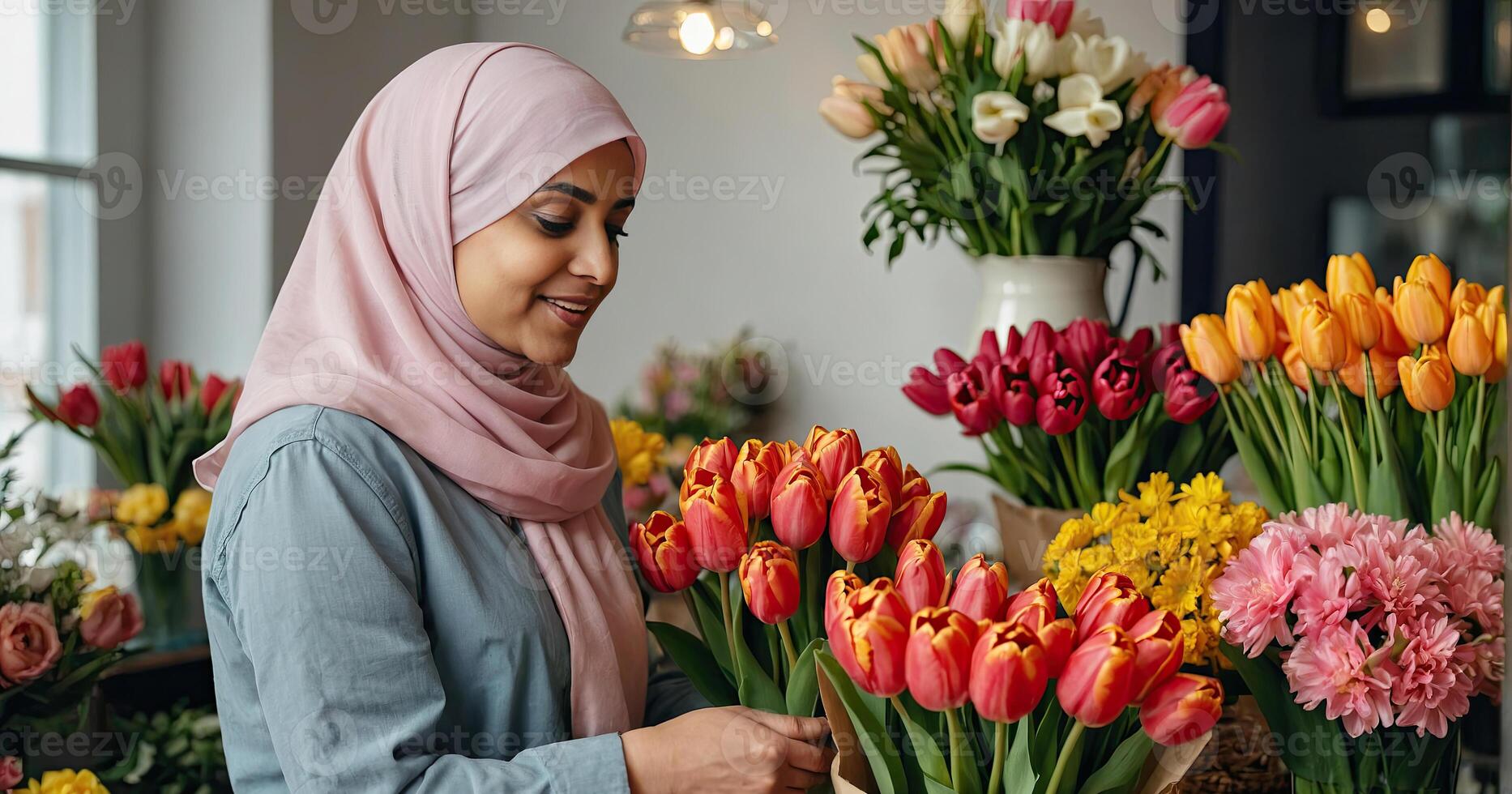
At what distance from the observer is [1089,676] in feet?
1.87

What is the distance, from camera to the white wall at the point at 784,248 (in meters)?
2.40

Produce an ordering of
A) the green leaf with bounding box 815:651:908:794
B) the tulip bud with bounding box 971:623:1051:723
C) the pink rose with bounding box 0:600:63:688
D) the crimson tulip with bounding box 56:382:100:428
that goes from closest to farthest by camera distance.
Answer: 1. the tulip bud with bounding box 971:623:1051:723
2. the green leaf with bounding box 815:651:908:794
3. the pink rose with bounding box 0:600:63:688
4. the crimson tulip with bounding box 56:382:100:428

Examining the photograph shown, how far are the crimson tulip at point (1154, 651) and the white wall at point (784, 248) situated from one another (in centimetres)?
176

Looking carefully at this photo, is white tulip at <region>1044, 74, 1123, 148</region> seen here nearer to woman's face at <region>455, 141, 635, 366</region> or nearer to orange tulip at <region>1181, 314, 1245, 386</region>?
orange tulip at <region>1181, 314, 1245, 386</region>

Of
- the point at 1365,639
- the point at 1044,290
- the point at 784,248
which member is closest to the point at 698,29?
the point at 784,248

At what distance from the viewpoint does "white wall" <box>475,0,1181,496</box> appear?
2400 mm

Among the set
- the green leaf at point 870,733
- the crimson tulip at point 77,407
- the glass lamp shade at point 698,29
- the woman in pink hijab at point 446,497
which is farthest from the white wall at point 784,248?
the green leaf at point 870,733

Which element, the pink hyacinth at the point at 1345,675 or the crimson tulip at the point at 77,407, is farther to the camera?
the crimson tulip at the point at 77,407

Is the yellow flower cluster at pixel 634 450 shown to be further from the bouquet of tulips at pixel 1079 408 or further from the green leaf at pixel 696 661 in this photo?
the green leaf at pixel 696 661

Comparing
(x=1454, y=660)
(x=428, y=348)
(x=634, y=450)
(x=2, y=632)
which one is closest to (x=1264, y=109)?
(x=634, y=450)

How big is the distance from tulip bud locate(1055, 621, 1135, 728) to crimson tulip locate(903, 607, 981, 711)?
0.05 m

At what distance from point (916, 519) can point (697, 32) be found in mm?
1302

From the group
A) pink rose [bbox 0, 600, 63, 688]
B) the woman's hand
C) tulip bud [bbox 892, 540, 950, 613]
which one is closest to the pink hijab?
the woman's hand

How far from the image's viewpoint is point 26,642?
3.38 ft
